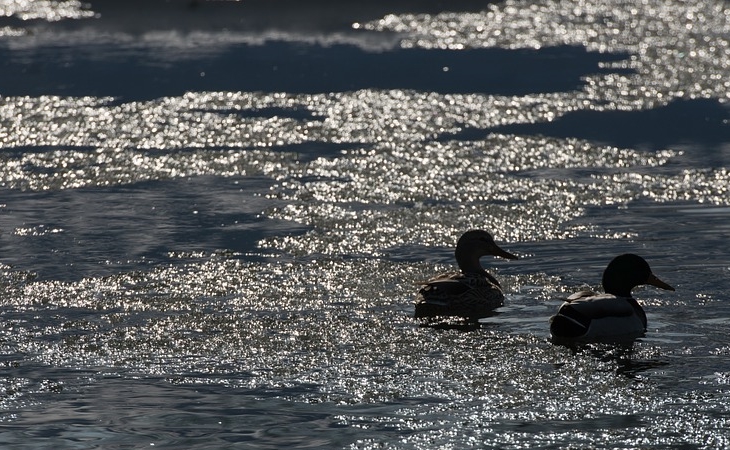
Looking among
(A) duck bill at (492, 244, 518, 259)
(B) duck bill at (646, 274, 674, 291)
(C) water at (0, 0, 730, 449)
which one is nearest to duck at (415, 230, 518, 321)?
(C) water at (0, 0, 730, 449)

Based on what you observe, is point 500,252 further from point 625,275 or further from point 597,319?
point 597,319

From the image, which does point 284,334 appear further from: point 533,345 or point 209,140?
point 209,140

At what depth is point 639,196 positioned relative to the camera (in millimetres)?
12719

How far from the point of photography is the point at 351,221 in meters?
11.9

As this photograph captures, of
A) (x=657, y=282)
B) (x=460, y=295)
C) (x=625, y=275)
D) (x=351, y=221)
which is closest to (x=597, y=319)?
(x=625, y=275)

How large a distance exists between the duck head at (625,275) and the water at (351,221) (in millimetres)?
258

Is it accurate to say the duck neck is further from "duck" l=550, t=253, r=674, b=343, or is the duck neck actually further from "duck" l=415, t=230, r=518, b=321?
"duck" l=550, t=253, r=674, b=343

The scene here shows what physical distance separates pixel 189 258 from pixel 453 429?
4409 mm

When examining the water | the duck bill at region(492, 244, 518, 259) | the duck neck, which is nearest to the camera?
the water

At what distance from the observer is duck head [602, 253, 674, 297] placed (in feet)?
30.8

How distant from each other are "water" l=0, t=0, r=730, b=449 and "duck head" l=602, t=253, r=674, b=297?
258mm

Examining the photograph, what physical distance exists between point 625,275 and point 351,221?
3.19 meters

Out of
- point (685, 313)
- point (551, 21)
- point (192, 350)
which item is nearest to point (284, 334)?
point (192, 350)

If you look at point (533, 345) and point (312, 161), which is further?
point (312, 161)
